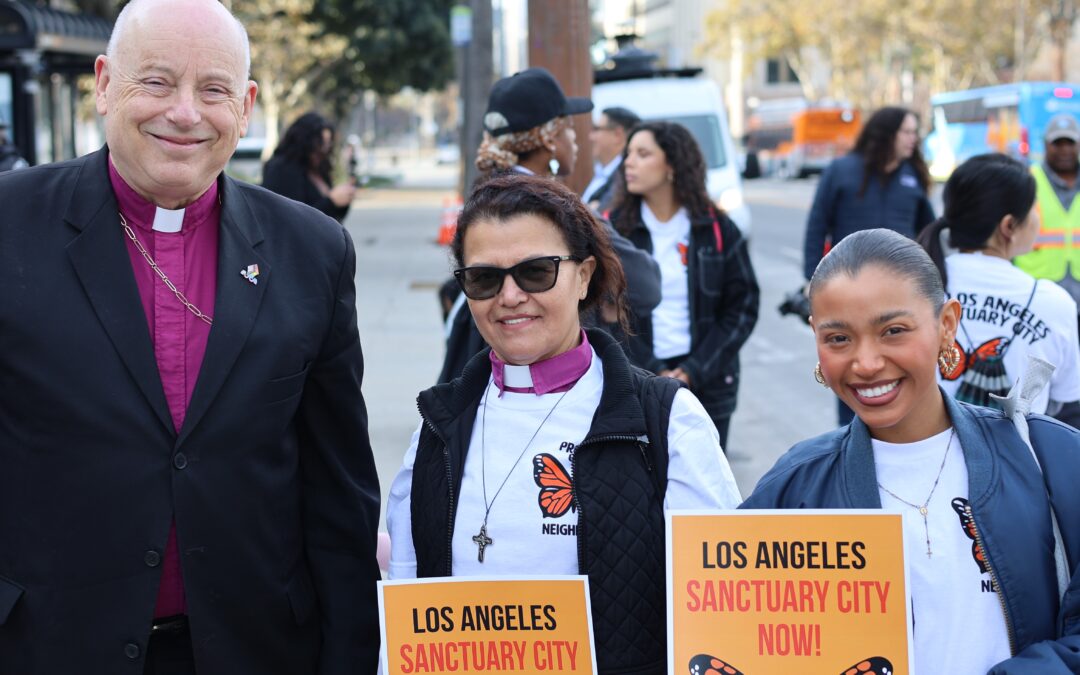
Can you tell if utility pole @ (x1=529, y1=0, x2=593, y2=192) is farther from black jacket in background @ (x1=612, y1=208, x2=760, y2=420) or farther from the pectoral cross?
the pectoral cross

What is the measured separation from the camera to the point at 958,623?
8.48ft

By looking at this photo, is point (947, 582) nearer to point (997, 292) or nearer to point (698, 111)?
point (997, 292)

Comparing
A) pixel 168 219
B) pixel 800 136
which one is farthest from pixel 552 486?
pixel 800 136

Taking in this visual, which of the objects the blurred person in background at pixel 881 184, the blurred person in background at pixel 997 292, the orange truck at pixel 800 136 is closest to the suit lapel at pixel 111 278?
the blurred person in background at pixel 997 292

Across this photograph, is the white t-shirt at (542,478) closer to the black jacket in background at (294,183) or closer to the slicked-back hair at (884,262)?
the slicked-back hair at (884,262)

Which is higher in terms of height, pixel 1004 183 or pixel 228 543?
pixel 1004 183

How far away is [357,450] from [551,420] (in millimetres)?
438

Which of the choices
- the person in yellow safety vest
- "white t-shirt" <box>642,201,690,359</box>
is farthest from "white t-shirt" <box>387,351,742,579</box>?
the person in yellow safety vest

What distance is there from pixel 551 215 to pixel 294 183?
5856 mm

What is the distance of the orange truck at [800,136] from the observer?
55.2 meters

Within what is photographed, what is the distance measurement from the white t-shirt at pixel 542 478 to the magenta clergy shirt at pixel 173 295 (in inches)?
22.7

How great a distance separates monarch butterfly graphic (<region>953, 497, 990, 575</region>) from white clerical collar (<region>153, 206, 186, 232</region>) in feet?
5.38

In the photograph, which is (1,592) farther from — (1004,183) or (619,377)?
(1004,183)

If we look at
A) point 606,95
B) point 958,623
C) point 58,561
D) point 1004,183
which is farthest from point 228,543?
point 606,95
